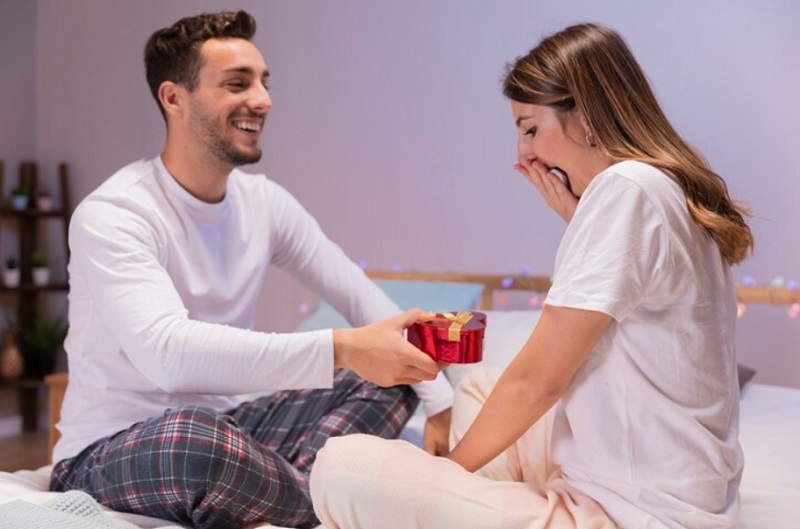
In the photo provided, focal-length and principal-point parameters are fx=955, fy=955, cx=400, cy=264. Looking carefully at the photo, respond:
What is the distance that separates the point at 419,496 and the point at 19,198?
3766 millimetres

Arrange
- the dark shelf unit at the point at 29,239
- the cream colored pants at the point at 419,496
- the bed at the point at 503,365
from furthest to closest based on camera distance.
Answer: the dark shelf unit at the point at 29,239 < the bed at the point at 503,365 < the cream colored pants at the point at 419,496

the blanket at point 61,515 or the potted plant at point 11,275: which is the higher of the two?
the blanket at point 61,515

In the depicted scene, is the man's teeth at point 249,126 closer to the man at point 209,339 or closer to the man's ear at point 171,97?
the man at point 209,339

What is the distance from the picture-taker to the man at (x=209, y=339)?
60.1 inches

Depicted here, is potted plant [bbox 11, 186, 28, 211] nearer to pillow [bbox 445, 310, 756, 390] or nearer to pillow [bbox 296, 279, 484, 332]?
pillow [bbox 296, 279, 484, 332]

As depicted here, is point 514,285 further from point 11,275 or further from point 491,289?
point 11,275

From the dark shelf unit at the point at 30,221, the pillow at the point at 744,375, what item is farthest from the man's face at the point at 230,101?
the dark shelf unit at the point at 30,221

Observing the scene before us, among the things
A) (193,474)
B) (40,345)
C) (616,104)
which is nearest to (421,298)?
(193,474)

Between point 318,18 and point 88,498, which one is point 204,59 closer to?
point 88,498

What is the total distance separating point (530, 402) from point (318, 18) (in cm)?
244

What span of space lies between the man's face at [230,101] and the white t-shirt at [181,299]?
11cm

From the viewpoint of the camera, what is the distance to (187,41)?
2.15 meters

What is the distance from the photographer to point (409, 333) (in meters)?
1.62

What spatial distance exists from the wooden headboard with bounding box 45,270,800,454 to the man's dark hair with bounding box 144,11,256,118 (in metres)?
1.01
